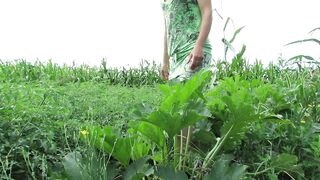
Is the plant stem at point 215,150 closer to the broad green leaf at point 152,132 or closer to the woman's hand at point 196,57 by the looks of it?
the broad green leaf at point 152,132

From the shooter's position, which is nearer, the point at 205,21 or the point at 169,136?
the point at 169,136

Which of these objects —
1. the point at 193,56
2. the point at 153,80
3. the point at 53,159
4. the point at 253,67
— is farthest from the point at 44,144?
the point at 253,67

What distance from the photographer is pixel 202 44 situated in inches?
132

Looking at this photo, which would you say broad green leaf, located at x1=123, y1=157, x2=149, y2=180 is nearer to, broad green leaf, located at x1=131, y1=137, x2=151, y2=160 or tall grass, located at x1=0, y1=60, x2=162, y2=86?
broad green leaf, located at x1=131, y1=137, x2=151, y2=160

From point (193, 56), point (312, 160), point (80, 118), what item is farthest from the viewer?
point (193, 56)

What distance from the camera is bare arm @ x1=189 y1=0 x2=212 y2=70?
10.9 ft

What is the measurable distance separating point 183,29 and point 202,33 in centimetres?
24

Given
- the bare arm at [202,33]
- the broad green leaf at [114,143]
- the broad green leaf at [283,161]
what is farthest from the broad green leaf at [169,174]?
the bare arm at [202,33]

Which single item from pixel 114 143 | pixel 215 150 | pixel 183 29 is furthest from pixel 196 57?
pixel 114 143

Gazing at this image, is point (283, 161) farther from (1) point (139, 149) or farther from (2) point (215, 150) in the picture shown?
(1) point (139, 149)

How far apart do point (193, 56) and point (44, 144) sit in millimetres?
1284

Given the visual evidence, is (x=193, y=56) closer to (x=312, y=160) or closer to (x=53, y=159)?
(x=312, y=160)

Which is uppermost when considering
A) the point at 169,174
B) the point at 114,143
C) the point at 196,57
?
the point at 196,57

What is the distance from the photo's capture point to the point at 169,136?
2.40 meters
